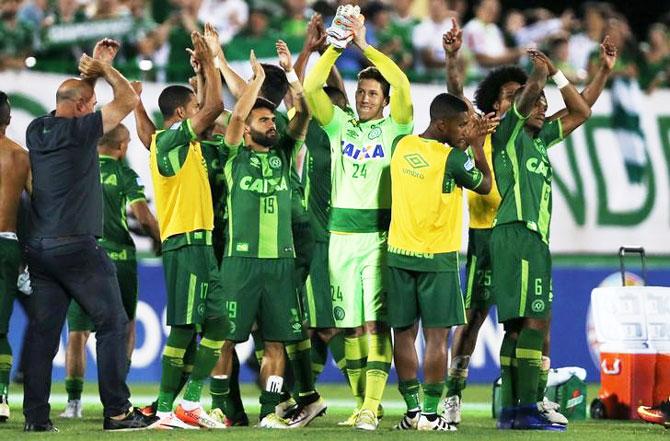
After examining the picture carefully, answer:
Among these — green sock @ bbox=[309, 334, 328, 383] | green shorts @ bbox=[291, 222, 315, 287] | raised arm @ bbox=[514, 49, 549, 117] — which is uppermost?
raised arm @ bbox=[514, 49, 549, 117]

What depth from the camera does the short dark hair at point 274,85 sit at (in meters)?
12.1

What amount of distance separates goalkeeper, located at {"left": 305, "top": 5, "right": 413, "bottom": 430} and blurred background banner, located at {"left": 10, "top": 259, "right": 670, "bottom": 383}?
19.1 ft

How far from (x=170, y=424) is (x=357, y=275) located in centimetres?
174

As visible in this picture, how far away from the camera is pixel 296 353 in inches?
451

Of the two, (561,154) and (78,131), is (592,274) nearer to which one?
(561,154)

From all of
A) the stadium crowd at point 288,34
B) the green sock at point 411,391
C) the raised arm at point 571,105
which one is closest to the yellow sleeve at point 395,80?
the raised arm at point 571,105

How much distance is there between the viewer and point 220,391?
1130cm

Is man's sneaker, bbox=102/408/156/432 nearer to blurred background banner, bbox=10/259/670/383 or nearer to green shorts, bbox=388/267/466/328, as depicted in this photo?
green shorts, bbox=388/267/466/328

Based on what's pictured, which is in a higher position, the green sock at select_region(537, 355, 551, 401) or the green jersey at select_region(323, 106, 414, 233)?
the green jersey at select_region(323, 106, 414, 233)

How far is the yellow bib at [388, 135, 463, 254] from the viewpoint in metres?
10.7

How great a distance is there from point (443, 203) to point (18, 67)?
7942mm

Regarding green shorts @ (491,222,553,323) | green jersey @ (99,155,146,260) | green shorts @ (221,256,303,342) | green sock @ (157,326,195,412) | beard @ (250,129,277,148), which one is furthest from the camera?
green jersey @ (99,155,146,260)

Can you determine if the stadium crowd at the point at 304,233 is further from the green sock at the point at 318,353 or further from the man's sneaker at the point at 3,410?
→ the green sock at the point at 318,353

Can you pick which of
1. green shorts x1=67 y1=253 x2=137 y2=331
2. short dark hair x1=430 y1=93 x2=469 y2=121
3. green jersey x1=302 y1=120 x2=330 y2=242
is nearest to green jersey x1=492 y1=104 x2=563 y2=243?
short dark hair x1=430 y1=93 x2=469 y2=121
